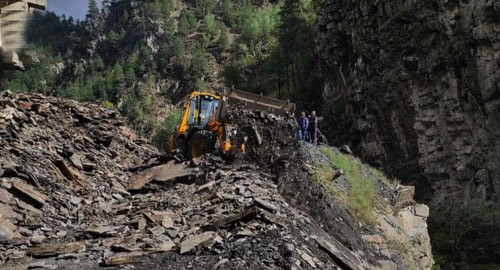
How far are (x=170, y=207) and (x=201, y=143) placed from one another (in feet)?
11.7

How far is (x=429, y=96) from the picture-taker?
28906 millimetres

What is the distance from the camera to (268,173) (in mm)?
10812

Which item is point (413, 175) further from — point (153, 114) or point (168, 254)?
point (153, 114)

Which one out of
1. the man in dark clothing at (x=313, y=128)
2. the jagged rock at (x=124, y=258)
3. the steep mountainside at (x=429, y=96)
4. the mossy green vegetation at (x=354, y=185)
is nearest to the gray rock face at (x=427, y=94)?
the steep mountainside at (x=429, y=96)

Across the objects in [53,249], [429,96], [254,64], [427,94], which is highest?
[254,64]

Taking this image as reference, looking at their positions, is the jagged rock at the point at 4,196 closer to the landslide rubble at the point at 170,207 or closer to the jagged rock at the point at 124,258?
the landslide rubble at the point at 170,207

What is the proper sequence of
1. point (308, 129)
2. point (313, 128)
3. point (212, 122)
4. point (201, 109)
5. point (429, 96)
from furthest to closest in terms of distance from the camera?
point (429, 96)
point (308, 129)
point (313, 128)
point (201, 109)
point (212, 122)

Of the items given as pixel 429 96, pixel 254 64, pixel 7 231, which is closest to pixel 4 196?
pixel 7 231

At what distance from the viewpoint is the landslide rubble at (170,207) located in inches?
272

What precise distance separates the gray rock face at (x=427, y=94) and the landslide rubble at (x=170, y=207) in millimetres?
13440

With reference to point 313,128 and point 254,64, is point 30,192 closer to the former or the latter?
point 313,128

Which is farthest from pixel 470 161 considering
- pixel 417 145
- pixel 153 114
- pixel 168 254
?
pixel 153 114

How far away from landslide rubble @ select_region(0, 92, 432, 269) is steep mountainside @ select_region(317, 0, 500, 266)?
13456 mm

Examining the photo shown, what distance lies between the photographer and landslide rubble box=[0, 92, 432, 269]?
6.90m
